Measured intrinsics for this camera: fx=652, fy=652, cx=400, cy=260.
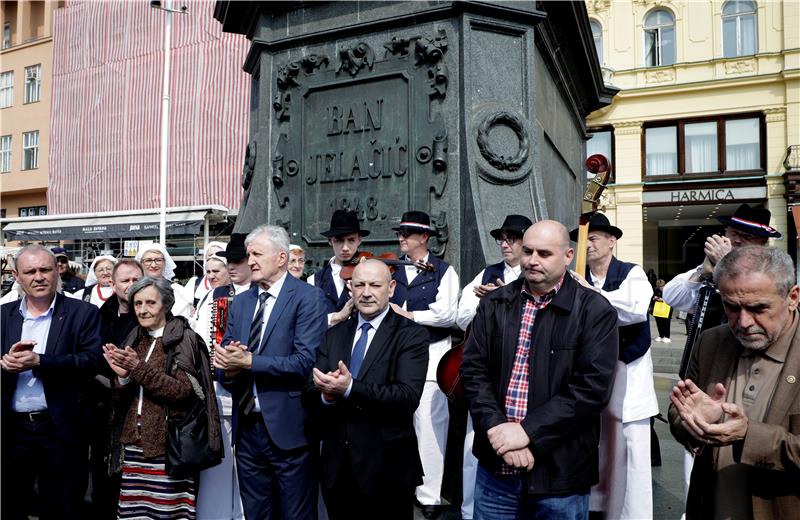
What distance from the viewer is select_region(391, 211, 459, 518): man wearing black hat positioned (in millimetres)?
4777

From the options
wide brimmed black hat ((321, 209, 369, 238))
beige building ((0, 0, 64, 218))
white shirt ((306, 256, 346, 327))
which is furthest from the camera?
beige building ((0, 0, 64, 218))

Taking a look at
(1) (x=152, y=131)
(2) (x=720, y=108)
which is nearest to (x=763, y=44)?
(2) (x=720, y=108)

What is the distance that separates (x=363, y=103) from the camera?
6301 millimetres

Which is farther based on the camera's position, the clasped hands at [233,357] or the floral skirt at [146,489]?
the floral skirt at [146,489]

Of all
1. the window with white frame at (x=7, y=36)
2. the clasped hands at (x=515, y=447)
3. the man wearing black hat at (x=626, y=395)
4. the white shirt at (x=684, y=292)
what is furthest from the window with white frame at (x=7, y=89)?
the clasped hands at (x=515, y=447)

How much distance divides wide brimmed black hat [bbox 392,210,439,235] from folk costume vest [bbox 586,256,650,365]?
4.98ft

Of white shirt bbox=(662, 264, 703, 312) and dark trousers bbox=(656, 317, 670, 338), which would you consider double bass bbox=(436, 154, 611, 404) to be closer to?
white shirt bbox=(662, 264, 703, 312)

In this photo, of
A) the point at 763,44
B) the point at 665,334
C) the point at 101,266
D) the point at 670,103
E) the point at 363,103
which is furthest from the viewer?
the point at 670,103

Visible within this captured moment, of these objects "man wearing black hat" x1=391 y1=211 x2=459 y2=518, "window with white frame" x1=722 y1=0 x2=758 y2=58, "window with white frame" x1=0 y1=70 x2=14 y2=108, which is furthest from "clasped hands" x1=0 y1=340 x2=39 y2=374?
"window with white frame" x1=0 y1=70 x2=14 y2=108

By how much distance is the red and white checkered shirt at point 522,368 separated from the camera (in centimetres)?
319

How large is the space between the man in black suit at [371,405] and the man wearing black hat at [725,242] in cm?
178

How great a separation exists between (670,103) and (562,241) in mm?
29516

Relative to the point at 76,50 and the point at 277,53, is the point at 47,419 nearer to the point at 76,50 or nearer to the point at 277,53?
the point at 277,53

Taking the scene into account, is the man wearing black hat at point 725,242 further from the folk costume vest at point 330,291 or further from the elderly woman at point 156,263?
the elderly woman at point 156,263
